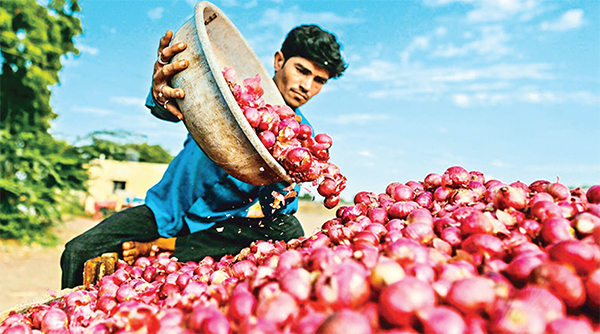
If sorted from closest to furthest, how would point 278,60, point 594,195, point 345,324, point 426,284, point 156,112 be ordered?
point 345,324 < point 426,284 < point 594,195 < point 156,112 < point 278,60

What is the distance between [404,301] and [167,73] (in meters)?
1.61

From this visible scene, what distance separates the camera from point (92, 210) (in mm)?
14984

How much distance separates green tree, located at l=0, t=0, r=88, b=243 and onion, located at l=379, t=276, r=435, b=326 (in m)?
8.83

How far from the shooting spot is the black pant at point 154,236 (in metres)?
2.70

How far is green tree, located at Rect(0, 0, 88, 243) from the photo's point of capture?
8.02 meters

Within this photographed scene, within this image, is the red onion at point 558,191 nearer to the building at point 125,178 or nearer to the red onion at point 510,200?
the red onion at point 510,200

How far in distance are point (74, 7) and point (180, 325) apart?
9.91 meters

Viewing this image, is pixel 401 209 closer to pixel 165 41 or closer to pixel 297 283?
pixel 297 283

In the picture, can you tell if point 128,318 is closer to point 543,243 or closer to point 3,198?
point 543,243

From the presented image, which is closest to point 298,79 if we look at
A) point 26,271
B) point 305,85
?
point 305,85

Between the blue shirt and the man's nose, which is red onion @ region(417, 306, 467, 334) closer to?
the blue shirt

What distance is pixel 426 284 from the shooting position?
839mm

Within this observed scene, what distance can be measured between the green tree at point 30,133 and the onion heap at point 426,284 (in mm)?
7920

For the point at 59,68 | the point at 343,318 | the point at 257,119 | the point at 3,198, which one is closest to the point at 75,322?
the point at 257,119
